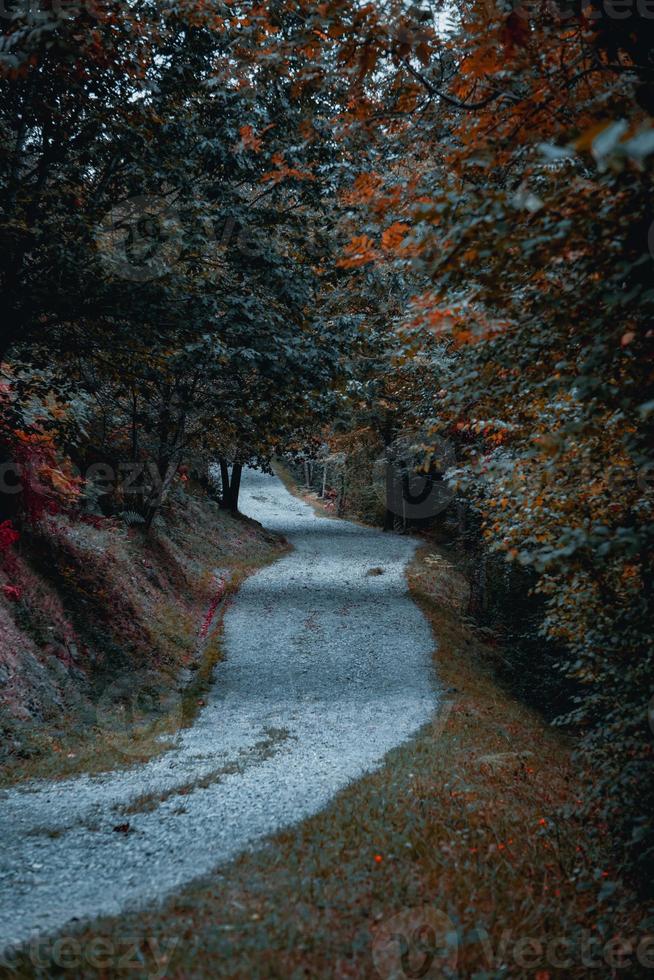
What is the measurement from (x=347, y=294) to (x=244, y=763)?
986 centimetres

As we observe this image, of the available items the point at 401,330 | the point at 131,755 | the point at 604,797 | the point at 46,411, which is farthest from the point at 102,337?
the point at 604,797

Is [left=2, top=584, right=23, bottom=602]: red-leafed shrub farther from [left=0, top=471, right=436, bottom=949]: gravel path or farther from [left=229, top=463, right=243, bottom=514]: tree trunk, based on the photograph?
[left=229, top=463, right=243, bottom=514]: tree trunk

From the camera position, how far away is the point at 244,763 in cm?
849

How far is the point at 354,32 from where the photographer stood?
463 centimetres

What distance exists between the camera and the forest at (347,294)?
4016mm

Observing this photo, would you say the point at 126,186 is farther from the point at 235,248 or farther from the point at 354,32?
the point at 354,32

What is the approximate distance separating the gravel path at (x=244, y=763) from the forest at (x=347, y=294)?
1.73 feet

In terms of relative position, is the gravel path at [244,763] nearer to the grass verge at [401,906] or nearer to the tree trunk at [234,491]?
the grass verge at [401,906]

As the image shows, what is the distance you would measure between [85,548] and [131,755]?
19.1ft

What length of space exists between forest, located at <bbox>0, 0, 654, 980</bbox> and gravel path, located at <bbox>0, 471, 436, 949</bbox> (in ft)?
1.73

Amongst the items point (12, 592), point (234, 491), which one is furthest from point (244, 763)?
point (234, 491)

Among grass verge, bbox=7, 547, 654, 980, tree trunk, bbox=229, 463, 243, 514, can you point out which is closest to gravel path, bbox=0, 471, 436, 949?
grass verge, bbox=7, 547, 654, 980

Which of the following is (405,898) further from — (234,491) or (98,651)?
(234,491)

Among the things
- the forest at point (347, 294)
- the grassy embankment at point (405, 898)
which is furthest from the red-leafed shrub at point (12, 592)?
the grassy embankment at point (405, 898)
